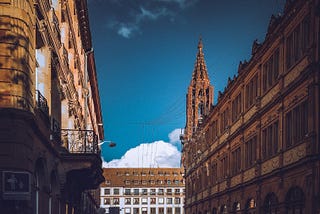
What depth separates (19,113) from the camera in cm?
1218

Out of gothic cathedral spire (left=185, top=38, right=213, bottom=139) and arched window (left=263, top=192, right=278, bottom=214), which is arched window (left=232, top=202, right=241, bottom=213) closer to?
arched window (left=263, top=192, right=278, bottom=214)

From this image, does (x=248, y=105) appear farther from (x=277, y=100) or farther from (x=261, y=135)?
(x=277, y=100)

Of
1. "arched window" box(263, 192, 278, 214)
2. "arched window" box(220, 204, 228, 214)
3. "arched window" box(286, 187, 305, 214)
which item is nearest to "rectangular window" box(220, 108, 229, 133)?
"arched window" box(220, 204, 228, 214)

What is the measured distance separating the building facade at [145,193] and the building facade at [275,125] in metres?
98.7

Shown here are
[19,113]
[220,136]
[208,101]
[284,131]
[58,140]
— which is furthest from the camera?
[208,101]

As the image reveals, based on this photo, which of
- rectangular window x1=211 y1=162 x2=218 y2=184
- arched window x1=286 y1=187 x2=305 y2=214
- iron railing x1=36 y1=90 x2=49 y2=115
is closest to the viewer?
iron railing x1=36 y1=90 x2=49 y2=115

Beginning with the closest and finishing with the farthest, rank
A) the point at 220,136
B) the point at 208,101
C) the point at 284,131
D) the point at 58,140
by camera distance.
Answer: the point at 58,140 < the point at 284,131 < the point at 220,136 < the point at 208,101

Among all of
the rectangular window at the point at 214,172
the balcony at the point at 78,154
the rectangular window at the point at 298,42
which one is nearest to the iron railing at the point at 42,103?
Answer: the balcony at the point at 78,154

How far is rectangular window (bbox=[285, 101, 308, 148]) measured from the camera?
73.2 ft

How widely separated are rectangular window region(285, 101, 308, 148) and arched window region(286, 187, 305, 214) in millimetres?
2041

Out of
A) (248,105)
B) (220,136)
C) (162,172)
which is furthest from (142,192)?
(248,105)

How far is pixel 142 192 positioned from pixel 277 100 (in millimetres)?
118325

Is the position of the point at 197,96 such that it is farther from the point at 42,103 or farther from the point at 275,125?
the point at 42,103

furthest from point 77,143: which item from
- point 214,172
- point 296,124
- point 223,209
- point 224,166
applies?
point 214,172
